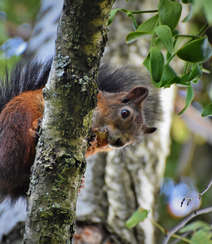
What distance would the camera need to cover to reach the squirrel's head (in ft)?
4.83

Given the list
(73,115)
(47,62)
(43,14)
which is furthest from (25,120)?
(43,14)

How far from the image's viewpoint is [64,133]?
2.93 ft

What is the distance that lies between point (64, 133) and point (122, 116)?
2.13ft

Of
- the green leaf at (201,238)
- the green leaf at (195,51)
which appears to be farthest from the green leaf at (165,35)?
the green leaf at (201,238)

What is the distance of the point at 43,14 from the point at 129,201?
4.90ft

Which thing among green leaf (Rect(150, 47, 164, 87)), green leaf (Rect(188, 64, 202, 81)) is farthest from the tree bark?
green leaf (Rect(188, 64, 202, 81))

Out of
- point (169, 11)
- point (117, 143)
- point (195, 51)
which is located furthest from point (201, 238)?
point (169, 11)

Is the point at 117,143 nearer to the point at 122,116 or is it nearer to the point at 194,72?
the point at 122,116

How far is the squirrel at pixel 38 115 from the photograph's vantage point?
1.25 metres

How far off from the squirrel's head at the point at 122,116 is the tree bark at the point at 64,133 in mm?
548

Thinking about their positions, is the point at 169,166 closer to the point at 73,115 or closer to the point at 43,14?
the point at 43,14

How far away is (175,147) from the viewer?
3930 millimetres

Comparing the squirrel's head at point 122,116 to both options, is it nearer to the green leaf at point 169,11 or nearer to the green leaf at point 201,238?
the green leaf at point 201,238

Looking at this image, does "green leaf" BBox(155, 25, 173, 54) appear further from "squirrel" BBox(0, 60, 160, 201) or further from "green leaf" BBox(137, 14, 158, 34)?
"squirrel" BBox(0, 60, 160, 201)
